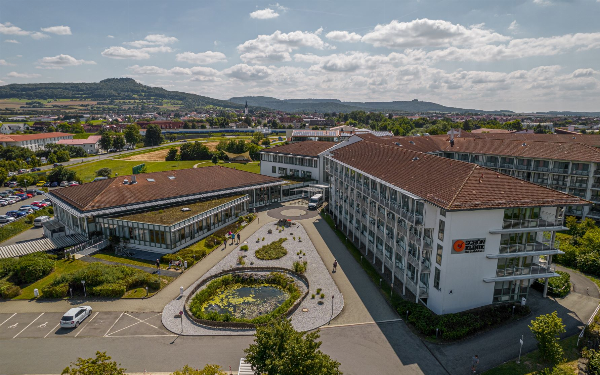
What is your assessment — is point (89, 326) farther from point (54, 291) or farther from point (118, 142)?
point (118, 142)

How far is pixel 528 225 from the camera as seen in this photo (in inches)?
1241

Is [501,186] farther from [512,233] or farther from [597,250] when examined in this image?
[597,250]

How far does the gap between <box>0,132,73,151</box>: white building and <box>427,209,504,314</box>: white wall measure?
165 meters

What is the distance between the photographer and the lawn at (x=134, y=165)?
4429 inches

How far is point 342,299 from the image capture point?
35.3 meters

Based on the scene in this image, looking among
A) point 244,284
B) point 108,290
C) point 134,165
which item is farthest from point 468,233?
point 134,165

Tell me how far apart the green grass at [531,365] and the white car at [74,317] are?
33.2 m

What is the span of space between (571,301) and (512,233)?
1093 centimetres

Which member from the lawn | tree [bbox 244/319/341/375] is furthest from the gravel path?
the lawn

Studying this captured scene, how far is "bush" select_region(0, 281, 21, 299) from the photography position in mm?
35656

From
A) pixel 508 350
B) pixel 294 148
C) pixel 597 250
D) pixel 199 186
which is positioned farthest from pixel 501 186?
pixel 294 148

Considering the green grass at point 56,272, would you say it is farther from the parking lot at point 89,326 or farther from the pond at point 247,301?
the pond at point 247,301

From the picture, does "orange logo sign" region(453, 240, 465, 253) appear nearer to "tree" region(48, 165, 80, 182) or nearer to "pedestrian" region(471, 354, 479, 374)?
"pedestrian" region(471, 354, 479, 374)

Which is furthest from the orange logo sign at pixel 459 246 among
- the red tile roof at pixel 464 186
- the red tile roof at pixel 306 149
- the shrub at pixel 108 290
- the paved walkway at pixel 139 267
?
the red tile roof at pixel 306 149
